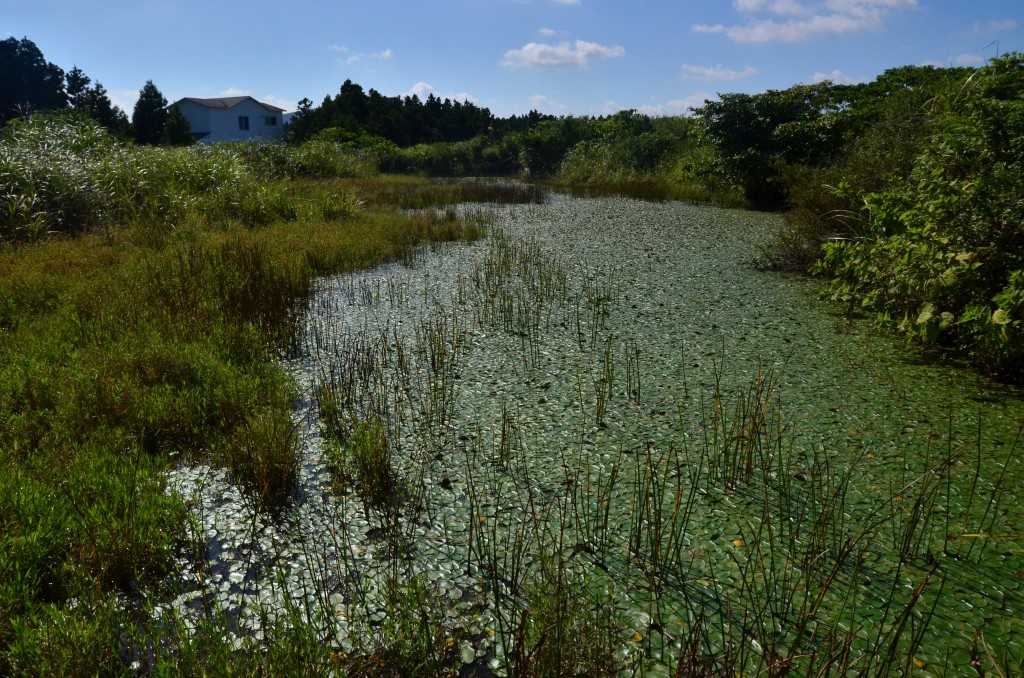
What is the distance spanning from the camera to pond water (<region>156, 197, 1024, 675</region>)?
190 centimetres

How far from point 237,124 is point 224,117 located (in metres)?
0.91

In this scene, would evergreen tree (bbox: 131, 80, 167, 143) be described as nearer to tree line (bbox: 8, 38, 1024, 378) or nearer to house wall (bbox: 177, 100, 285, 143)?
tree line (bbox: 8, 38, 1024, 378)

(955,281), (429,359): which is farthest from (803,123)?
(429,359)

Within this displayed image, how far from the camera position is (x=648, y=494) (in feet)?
7.16

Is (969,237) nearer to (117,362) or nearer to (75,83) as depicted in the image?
(117,362)

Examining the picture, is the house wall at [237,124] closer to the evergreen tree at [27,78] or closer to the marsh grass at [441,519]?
the evergreen tree at [27,78]

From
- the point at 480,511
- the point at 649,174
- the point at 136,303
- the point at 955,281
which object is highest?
the point at 649,174

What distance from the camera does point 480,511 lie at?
2521 mm

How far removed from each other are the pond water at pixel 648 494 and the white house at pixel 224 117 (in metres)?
37.1

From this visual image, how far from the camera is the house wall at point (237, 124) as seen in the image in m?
37.6

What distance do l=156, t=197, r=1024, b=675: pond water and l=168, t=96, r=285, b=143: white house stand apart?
37076 millimetres

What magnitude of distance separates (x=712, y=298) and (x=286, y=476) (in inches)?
163

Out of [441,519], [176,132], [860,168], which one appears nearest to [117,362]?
[441,519]

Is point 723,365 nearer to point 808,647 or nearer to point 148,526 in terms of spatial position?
point 808,647
